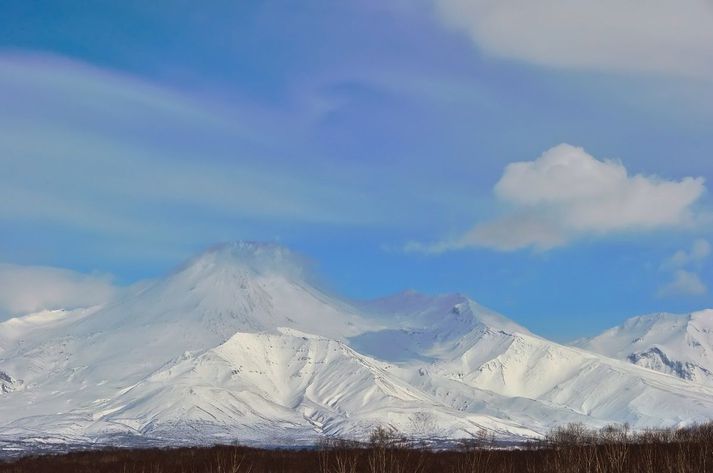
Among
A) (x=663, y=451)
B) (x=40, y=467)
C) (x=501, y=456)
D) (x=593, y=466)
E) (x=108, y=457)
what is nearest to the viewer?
(x=593, y=466)

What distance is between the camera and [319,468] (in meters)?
105

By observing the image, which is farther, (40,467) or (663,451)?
(40,467)

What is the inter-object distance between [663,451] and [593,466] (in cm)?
2106

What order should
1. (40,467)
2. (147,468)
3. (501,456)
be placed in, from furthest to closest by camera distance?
(40,467)
(501,456)
(147,468)

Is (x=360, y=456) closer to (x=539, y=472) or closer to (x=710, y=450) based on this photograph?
A: (x=539, y=472)

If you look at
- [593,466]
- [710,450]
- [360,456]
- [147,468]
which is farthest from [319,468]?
[710,450]

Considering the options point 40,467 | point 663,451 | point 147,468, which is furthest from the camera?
point 40,467

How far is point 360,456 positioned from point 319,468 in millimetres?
12353

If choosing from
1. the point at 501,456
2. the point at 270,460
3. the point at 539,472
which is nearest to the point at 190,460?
the point at 270,460

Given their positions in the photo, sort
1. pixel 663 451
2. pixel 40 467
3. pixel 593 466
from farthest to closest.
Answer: pixel 40 467, pixel 663 451, pixel 593 466

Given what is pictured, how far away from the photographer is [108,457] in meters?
136

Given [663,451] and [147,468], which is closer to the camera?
[663,451]

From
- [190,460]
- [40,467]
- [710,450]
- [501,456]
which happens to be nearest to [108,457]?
[40,467]

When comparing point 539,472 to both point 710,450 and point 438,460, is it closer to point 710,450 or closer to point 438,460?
point 710,450
